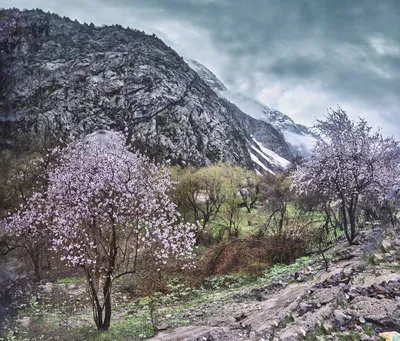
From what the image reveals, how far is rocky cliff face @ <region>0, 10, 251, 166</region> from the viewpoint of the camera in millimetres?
79250

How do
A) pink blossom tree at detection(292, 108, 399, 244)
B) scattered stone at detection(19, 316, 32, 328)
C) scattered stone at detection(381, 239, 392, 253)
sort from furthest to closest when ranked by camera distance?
pink blossom tree at detection(292, 108, 399, 244)
scattered stone at detection(19, 316, 32, 328)
scattered stone at detection(381, 239, 392, 253)

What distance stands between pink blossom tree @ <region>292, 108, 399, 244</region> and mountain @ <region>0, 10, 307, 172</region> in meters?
52.2

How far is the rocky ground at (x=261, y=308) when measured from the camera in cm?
687

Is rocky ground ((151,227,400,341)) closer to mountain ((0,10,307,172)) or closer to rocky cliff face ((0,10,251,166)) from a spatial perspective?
mountain ((0,10,307,172))

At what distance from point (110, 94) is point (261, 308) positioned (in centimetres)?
8682

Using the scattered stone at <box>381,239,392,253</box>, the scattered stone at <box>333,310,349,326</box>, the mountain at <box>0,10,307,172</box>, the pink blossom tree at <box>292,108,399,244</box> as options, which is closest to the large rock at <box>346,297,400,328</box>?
the scattered stone at <box>333,310,349,326</box>

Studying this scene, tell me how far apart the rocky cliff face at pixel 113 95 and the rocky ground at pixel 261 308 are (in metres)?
55.8

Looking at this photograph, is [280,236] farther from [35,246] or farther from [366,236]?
[35,246]

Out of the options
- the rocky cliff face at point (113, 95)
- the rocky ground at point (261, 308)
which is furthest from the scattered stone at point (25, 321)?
the rocky cliff face at point (113, 95)

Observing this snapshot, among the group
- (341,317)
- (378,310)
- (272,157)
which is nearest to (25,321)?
(341,317)

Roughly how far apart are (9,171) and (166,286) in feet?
Result: 67.3

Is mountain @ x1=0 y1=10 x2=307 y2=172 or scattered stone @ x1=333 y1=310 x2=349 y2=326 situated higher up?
mountain @ x1=0 y1=10 x2=307 y2=172

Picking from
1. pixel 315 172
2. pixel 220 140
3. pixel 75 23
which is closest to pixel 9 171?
pixel 315 172

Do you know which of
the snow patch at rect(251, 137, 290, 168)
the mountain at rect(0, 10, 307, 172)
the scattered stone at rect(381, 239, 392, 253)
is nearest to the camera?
the scattered stone at rect(381, 239, 392, 253)
